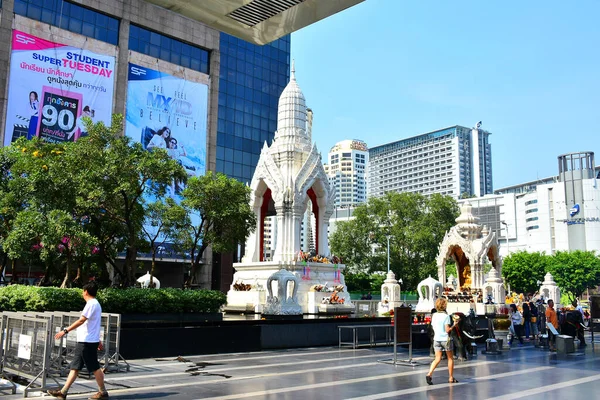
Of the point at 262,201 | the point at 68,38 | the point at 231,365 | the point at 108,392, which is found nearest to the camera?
the point at 108,392

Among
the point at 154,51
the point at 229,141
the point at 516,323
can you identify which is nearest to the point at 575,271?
the point at 229,141

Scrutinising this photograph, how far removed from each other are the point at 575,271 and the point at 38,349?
8123 cm

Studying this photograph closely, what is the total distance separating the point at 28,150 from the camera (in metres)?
22.3

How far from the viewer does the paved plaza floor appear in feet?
33.6

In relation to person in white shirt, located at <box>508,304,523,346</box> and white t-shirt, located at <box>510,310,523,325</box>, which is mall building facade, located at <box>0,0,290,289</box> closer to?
person in white shirt, located at <box>508,304,523,346</box>

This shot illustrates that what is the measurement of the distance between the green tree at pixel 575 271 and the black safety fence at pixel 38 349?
77157mm

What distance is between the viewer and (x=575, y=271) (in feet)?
260

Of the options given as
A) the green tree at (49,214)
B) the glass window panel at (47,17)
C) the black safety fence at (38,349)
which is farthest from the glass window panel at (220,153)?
the black safety fence at (38,349)

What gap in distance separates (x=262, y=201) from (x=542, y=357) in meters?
16.7

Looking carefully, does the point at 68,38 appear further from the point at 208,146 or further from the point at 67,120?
the point at 208,146

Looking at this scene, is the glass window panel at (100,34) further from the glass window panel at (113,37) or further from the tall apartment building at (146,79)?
the glass window panel at (113,37)

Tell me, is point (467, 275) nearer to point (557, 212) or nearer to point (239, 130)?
point (239, 130)

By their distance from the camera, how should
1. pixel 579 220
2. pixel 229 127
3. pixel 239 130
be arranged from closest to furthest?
pixel 229 127
pixel 239 130
pixel 579 220

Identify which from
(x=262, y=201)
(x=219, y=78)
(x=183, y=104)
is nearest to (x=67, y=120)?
(x=183, y=104)
